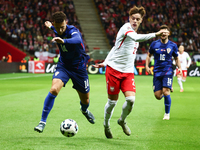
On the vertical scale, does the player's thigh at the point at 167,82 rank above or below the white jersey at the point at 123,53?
below

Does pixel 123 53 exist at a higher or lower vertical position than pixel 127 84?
higher

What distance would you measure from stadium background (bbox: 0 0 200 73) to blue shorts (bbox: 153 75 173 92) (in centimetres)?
Answer: 1824

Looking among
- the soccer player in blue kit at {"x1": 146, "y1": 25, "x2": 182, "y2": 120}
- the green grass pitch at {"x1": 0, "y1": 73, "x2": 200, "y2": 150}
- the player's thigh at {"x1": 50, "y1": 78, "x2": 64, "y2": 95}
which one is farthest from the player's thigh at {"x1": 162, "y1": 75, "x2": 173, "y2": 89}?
the player's thigh at {"x1": 50, "y1": 78, "x2": 64, "y2": 95}

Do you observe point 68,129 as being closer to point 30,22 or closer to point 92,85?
point 92,85

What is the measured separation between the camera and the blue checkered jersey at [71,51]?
5.42 metres

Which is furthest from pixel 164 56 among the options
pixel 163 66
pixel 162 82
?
pixel 162 82

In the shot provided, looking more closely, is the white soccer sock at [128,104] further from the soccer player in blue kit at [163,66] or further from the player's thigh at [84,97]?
the soccer player in blue kit at [163,66]

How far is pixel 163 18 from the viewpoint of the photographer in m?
31.6

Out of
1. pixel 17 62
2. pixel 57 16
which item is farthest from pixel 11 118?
pixel 17 62

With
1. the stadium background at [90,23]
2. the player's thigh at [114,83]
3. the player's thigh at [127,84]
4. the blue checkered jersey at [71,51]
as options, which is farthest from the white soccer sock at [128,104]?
the stadium background at [90,23]

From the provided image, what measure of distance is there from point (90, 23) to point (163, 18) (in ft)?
29.8

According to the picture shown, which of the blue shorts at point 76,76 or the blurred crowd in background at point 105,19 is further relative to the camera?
the blurred crowd in background at point 105,19

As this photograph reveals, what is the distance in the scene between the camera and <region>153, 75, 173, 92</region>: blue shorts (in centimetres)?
705

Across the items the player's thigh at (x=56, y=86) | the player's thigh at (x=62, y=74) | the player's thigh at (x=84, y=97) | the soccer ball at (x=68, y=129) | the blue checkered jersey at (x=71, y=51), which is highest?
the blue checkered jersey at (x=71, y=51)
